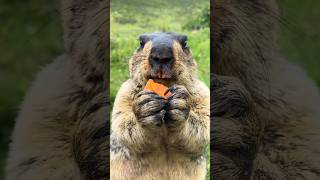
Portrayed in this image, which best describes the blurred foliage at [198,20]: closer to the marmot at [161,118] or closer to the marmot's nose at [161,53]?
the marmot at [161,118]

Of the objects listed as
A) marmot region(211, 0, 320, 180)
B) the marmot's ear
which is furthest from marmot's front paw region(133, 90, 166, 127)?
the marmot's ear

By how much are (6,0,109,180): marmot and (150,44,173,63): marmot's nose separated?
32 centimetres

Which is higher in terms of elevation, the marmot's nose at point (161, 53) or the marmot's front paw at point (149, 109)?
the marmot's nose at point (161, 53)

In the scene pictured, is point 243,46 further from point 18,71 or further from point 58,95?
point 18,71

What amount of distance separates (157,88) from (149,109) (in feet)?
0.40

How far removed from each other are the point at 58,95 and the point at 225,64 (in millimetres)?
923

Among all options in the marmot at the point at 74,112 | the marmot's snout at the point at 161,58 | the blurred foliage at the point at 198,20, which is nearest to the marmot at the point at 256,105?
the blurred foliage at the point at 198,20

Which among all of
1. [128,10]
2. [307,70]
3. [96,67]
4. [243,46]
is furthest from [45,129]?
[307,70]

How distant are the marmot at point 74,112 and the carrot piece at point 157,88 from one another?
28 centimetres

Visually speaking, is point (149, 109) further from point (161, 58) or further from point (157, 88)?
point (161, 58)

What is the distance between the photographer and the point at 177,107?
4.47 m

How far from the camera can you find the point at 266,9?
4.85m

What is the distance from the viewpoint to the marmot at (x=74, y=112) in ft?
15.5

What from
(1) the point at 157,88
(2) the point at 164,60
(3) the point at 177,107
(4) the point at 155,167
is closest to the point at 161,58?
(2) the point at 164,60
